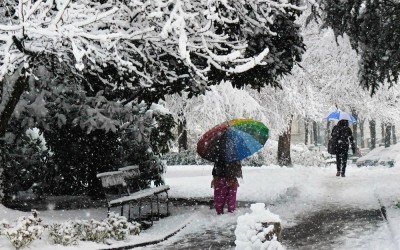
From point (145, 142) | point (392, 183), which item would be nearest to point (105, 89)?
point (145, 142)

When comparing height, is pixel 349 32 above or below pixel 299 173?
above

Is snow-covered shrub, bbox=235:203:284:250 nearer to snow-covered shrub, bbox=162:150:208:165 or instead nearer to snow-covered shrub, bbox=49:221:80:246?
snow-covered shrub, bbox=49:221:80:246

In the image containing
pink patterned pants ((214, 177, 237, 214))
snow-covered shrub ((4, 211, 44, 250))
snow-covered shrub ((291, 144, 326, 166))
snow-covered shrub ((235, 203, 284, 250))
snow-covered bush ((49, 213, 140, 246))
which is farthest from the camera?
snow-covered shrub ((291, 144, 326, 166))

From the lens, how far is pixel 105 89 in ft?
40.3

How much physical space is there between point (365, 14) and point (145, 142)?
21.0ft

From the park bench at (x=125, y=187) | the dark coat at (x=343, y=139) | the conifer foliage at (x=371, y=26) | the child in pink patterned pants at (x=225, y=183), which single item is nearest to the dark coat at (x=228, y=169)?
the child in pink patterned pants at (x=225, y=183)

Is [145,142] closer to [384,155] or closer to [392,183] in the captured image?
[392,183]

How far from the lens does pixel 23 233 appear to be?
7.52 m

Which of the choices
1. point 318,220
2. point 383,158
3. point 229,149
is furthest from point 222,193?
point 383,158

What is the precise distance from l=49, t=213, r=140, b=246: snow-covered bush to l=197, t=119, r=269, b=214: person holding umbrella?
2416 mm

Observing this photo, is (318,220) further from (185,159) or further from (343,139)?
(185,159)

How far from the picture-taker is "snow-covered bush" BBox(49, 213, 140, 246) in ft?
26.2

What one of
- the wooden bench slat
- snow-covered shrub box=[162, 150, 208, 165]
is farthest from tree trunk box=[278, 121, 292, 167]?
the wooden bench slat

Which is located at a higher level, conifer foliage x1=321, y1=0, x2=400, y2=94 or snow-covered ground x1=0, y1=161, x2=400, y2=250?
conifer foliage x1=321, y1=0, x2=400, y2=94
